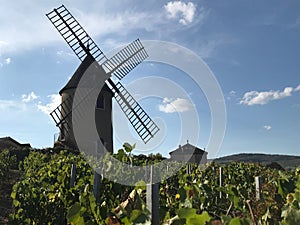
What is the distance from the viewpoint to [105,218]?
2.38 m

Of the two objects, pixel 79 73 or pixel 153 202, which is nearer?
pixel 153 202

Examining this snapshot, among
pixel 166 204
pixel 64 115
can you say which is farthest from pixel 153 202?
pixel 64 115

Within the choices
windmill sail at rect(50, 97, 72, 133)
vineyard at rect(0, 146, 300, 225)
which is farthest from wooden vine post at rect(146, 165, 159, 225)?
windmill sail at rect(50, 97, 72, 133)

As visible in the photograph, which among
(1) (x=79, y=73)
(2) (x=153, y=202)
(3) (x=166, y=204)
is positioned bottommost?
(2) (x=153, y=202)

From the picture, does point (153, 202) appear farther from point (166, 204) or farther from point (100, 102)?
point (100, 102)

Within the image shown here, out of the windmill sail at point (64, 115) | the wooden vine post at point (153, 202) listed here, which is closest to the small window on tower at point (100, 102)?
the windmill sail at point (64, 115)

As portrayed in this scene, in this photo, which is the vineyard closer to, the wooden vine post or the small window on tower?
the wooden vine post

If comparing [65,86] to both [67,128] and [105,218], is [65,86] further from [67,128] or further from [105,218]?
[105,218]

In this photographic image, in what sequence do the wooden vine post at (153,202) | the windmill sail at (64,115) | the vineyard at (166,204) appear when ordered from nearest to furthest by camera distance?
the vineyard at (166,204) → the wooden vine post at (153,202) → the windmill sail at (64,115)

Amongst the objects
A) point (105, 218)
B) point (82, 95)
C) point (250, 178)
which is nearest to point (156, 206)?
point (105, 218)

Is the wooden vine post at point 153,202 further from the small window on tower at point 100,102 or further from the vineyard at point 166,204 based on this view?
the small window on tower at point 100,102

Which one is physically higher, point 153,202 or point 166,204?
point 166,204

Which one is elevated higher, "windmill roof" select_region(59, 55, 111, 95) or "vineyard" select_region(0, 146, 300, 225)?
"windmill roof" select_region(59, 55, 111, 95)

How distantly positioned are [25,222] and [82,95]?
56.4 ft
